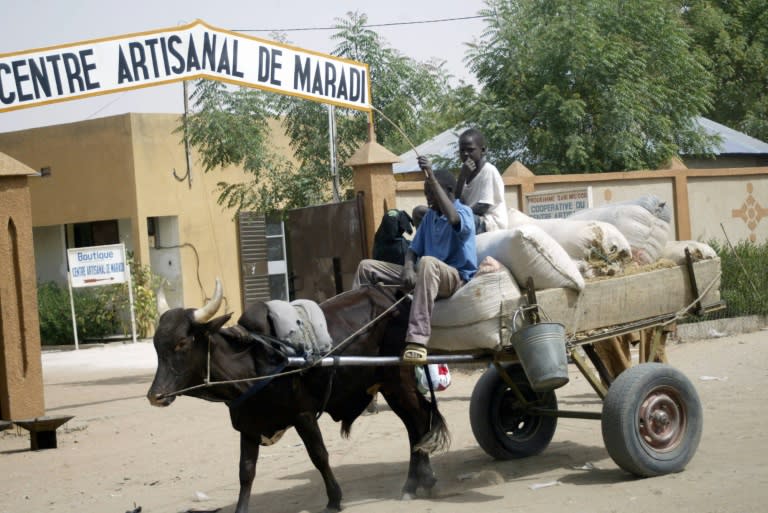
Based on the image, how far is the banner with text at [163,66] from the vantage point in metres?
11.1

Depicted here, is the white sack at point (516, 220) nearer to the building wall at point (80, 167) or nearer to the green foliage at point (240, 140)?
the green foliage at point (240, 140)

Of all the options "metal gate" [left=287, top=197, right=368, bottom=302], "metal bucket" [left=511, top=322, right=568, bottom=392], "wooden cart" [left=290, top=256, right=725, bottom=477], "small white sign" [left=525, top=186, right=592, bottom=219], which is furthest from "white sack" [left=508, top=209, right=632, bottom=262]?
"small white sign" [left=525, top=186, right=592, bottom=219]

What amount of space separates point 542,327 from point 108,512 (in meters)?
3.43

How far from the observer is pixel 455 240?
22.2 feet

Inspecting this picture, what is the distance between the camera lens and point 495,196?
23.8ft

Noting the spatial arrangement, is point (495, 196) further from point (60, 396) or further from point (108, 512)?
point (60, 396)

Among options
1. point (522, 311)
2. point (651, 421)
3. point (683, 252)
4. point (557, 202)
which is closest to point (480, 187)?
point (522, 311)

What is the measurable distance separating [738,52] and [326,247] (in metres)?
20.4

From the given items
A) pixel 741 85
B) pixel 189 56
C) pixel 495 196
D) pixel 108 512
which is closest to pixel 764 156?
pixel 741 85

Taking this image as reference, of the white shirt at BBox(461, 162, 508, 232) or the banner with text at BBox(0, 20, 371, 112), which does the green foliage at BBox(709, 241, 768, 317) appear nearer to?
the banner with text at BBox(0, 20, 371, 112)

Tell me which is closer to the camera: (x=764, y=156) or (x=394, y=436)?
(x=394, y=436)

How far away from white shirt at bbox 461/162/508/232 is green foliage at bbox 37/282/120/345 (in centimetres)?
1506

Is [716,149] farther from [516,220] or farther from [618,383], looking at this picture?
[618,383]

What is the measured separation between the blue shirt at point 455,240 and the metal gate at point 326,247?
501 centimetres
